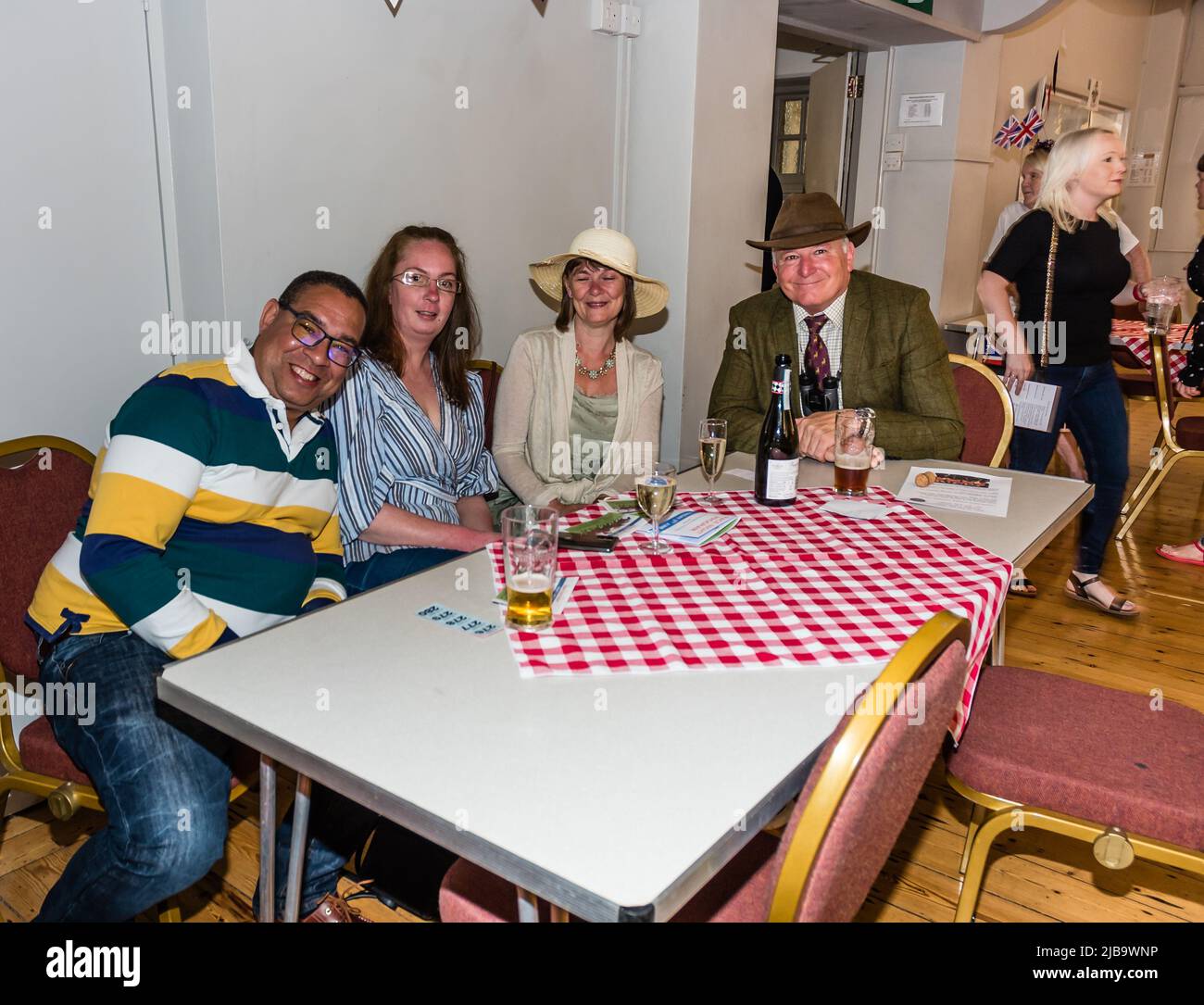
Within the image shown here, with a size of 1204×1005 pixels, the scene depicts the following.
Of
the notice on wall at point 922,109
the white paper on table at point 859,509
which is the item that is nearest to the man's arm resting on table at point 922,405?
the white paper on table at point 859,509

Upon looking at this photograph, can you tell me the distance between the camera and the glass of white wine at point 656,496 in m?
1.71

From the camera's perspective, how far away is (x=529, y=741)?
1105mm

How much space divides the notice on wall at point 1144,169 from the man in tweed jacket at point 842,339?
7.10m

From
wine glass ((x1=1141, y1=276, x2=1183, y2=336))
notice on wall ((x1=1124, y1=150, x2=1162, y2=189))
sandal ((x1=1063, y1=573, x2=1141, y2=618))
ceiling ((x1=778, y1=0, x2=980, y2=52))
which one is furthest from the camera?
notice on wall ((x1=1124, y1=150, x2=1162, y2=189))

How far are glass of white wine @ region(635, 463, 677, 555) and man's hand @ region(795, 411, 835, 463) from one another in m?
0.62

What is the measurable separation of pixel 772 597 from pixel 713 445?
22.2 inches

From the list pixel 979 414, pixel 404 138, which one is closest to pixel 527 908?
pixel 979 414

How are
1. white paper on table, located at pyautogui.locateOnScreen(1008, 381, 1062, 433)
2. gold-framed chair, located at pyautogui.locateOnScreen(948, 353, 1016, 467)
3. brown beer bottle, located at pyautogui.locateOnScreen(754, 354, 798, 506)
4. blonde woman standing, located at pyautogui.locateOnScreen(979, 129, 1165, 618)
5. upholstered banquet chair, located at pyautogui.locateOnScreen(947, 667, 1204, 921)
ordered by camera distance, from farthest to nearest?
white paper on table, located at pyautogui.locateOnScreen(1008, 381, 1062, 433) < blonde woman standing, located at pyautogui.locateOnScreen(979, 129, 1165, 618) < gold-framed chair, located at pyautogui.locateOnScreen(948, 353, 1016, 467) < brown beer bottle, located at pyautogui.locateOnScreen(754, 354, 798, 506) < upholstered banquet chair, located at pyautogui.locateOnScreen(947, 667, 1204, 921)

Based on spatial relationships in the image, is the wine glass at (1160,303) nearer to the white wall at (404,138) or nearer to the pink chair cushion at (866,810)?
the white wall at (404,138)

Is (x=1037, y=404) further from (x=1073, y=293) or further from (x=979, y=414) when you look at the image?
(x=979, y=414)

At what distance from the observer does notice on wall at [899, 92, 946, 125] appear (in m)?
5.44

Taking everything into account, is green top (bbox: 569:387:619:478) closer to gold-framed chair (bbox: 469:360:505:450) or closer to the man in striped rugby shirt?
gold-framed chair (bbox: 469:360:505:450)

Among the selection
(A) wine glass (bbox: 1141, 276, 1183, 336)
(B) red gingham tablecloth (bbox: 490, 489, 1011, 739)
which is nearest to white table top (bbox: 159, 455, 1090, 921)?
(B) red gingham tablecloth (bbox: 490, 489, 1011, 739)

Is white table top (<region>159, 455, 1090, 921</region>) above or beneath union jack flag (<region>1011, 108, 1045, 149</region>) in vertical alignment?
beneath
